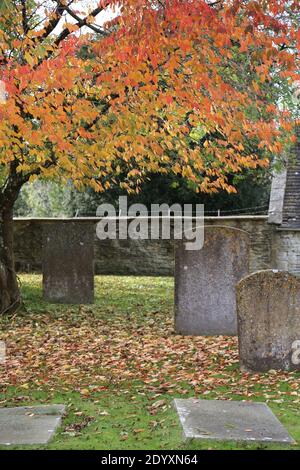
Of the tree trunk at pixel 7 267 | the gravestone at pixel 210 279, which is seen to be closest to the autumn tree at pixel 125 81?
the tree trunk at pixel 7 267

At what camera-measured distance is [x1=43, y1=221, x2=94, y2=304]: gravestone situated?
13.4 metres

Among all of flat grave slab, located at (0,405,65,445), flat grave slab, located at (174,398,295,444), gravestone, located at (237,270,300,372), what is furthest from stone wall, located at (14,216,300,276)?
flat grave slab, located at (0,405,65,445)

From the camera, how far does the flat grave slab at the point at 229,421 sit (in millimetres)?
5047

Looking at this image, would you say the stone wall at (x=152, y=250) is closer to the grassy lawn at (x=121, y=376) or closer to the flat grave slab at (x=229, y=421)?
the grassy lawn at (x=121, y=376)

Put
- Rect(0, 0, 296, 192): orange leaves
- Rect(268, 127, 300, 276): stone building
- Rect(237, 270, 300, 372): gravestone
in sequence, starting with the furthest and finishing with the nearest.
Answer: Rect(268, 127, 300, 276): stone building → Rect(0, 0, 296, 192): orange leaves → Rect(237, 270, 300, 372): gravestone

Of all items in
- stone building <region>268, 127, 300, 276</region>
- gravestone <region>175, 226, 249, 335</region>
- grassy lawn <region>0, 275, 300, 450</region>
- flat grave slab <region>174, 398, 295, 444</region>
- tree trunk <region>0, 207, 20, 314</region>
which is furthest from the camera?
stone building <region>268, 127, 300, 276</region>

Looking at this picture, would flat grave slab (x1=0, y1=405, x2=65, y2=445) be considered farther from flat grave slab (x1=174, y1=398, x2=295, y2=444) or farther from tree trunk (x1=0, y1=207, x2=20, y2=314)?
tree trunk (x1=0, y1=207, x2=20, y2=314)

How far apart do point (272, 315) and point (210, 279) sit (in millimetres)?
2593

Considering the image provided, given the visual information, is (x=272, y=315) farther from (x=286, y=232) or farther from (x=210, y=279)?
(x=286, y=232)

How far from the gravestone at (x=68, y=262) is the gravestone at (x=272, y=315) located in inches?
244

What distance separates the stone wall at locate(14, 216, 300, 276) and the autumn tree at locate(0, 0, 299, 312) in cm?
574

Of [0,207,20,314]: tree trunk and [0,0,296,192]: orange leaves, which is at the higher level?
[0,0,296,192]: orange leaves

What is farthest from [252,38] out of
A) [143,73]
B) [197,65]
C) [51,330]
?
[51,330]

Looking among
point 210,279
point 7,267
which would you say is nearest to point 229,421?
point 210,279
